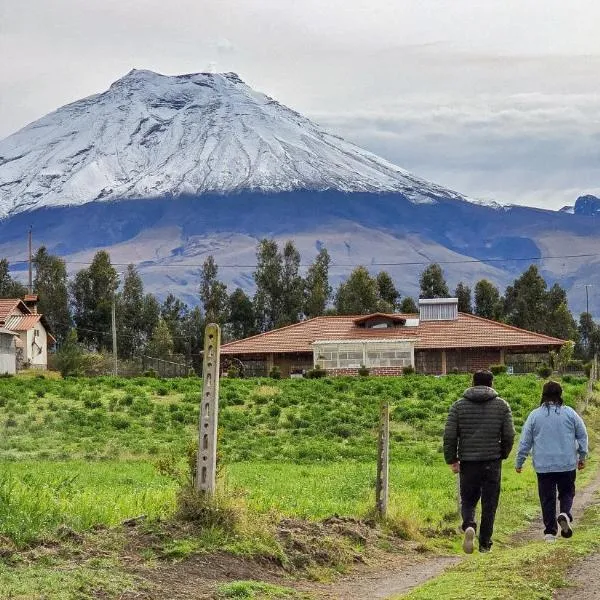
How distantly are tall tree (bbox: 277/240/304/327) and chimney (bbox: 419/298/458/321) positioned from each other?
70.3ft

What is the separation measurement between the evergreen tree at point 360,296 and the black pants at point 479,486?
7996cm

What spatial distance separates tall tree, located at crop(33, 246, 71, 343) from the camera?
89562mm

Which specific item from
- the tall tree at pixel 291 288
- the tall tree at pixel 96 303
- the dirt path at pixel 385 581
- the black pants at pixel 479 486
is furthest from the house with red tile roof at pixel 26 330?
the black pants at pixel 479 486

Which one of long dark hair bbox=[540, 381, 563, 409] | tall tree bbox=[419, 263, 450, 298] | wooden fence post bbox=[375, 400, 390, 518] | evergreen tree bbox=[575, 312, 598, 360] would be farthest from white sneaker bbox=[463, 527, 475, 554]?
evergreen tree bbox=[575, 312, 598, 360]

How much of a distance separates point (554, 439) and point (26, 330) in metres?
58.7

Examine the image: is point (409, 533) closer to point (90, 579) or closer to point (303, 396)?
point (90, 579)

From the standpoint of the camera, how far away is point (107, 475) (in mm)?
19781

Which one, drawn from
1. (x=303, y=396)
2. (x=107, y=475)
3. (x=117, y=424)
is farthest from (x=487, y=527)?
(x=303, y=396)

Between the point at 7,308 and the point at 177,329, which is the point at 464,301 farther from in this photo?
the point at 7,308

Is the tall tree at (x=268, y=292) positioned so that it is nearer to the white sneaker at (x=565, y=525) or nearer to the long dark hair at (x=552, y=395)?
the long dark hair at (x=552, y=395)

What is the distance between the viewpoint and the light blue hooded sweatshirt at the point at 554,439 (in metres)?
11.9

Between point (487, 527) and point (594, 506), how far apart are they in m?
5.36

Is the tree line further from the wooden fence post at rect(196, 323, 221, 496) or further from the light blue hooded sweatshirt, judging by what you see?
the wooden fence post at rect(196, 323, 221, 496)

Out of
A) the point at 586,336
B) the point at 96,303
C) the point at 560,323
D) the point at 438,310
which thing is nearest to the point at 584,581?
the point at 438,310
